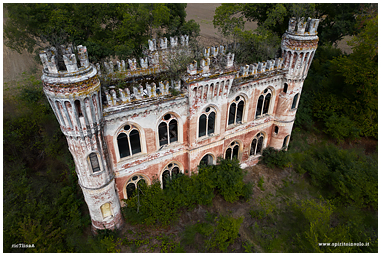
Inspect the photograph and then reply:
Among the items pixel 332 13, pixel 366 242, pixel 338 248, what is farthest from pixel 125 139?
pixel 332 13

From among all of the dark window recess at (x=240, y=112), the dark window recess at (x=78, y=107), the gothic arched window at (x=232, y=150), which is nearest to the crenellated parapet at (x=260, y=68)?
the dark window recess at (x=240, y=112)

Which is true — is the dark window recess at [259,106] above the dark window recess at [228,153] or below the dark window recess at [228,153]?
above

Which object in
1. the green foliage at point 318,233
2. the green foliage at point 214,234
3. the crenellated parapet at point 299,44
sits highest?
the crenellated parapet at point 299,44

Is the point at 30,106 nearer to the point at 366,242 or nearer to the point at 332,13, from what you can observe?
the point at 366,242

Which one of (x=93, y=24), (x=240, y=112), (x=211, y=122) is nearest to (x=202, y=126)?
(x=211, y=122)

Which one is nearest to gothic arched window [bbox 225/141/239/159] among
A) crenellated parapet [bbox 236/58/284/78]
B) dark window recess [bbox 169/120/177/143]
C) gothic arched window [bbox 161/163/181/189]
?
gothic arched window [bbox 161/163/181/189]

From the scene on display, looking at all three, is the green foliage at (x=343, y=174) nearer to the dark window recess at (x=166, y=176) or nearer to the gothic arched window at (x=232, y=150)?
the gothic arched window at (x=232, y=150)
